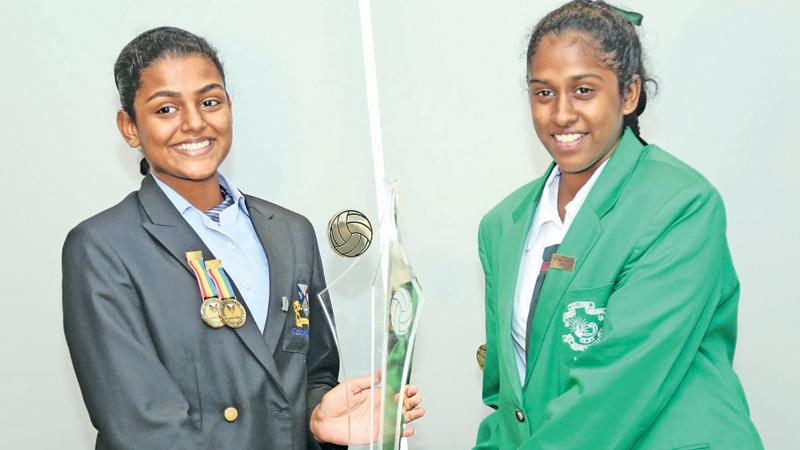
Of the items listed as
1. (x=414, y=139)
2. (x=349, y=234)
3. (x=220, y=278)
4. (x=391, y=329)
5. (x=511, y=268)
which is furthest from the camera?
(x=414, y=139)

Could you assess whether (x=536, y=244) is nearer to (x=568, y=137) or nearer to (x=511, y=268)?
(x=511, y=268)

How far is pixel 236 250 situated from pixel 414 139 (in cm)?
125

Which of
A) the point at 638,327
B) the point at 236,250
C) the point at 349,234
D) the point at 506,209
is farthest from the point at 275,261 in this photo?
the point at 638,327

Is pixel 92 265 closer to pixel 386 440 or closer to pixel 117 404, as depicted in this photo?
pixel 117 404

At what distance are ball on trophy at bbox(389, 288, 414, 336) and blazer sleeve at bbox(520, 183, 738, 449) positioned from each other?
42 cm

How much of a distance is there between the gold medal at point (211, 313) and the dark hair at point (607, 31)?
787 millimetres

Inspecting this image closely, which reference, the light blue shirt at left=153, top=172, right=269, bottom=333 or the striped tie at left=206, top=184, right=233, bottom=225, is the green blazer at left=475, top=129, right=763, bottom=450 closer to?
the light blue shirt at left=153, top=172, right=269, bottom=333

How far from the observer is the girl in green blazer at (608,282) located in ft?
5.66

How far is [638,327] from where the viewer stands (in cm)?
172

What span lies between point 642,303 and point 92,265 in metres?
0.98

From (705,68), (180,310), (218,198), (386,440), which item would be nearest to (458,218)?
(705,68)

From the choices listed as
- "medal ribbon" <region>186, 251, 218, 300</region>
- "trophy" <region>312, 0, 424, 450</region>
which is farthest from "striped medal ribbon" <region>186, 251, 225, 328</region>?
"trophy" <region>312, 0, 424, 450</region>

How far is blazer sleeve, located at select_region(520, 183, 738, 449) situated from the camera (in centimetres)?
172

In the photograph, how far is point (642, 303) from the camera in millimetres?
1734
